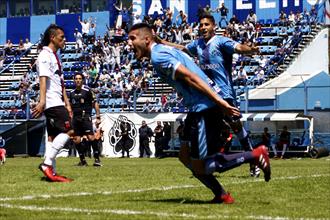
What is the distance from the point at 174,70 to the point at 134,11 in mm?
40968

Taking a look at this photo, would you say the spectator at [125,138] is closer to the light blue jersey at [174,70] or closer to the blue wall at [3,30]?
the blue wall at [3,30]

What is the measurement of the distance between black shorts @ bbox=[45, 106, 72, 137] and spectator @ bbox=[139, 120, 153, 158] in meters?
21.7

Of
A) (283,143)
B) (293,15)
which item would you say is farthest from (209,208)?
(293,15)

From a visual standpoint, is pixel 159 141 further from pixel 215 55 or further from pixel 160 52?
pixel 160 52

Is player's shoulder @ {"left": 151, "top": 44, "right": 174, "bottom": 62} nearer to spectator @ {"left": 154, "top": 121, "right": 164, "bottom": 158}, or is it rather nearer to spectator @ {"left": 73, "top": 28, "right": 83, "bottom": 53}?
spectator @ {"left": 154, "top": 121, "right": 164, "bottom": 158}

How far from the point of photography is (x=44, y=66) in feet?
39.6

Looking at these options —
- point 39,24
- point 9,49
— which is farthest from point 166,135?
point 39,24

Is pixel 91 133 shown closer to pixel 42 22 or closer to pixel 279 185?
pixel 279 185

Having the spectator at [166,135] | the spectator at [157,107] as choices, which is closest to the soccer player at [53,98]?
the spectator at [166,135]

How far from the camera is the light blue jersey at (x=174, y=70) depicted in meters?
8.16

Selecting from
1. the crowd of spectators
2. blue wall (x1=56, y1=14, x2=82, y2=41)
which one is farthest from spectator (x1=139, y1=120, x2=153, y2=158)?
blue wall (x1=56, y1=14, x2=82, y2=41)

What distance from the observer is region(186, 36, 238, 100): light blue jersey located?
1073 cm

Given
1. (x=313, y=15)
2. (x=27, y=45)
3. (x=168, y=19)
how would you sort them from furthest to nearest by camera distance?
(x=27, y=45) → (x=168, y=19) → (x=313, y=15)

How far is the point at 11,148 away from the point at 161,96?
24.5 ft
